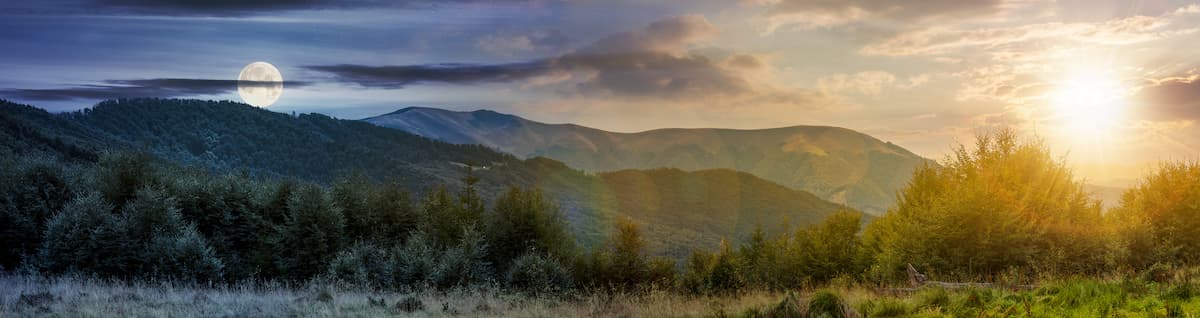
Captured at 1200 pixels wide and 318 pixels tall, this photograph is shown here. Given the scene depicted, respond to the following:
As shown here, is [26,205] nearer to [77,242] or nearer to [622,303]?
[77,242]

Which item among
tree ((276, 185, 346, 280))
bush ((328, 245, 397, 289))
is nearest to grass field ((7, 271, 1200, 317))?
bush ((328, 245, 397, 289))

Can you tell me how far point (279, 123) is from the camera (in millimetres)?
186625

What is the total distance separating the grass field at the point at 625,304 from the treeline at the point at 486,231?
2.80 meters

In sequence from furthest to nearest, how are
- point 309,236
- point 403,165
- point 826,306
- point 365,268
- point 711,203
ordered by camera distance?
point 711,203 < point 403,165 < point 309,236 < point 365,268 < point 826,306

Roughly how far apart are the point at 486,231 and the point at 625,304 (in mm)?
14265

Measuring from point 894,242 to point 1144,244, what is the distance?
6.93 meters

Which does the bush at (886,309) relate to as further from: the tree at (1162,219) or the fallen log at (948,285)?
the tree at (1162,219)

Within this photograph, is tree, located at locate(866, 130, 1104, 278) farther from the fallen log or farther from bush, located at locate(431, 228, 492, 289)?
bush, located at locate(431, 228, 492, 289)

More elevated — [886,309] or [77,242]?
[886,309]

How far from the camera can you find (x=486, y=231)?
27094 mm

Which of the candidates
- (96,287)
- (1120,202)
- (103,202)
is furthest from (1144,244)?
(103,202)

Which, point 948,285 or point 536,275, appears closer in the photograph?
point 948,285

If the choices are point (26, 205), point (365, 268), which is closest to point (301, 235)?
point (365, 268)

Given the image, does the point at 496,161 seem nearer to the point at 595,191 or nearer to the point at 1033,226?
the point at 595,191
